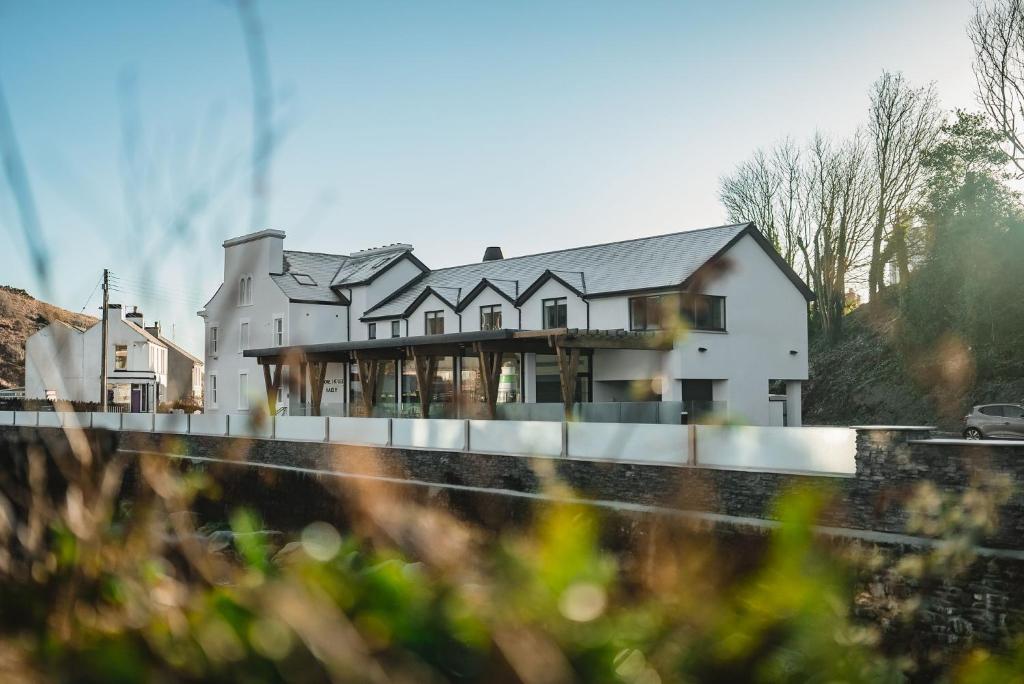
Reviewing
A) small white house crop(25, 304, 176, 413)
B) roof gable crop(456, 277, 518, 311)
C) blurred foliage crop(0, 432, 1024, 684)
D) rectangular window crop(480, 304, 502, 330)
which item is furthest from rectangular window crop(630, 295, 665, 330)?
small white house crop(25, 304, 176, 413)

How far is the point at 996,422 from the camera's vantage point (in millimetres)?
25875

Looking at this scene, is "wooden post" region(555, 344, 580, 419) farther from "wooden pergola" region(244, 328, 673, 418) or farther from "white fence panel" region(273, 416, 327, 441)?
"white fence panel" region(273, 416, 327, 441)

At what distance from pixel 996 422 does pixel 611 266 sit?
11.5m

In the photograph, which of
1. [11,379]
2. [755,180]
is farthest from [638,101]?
[11,379]

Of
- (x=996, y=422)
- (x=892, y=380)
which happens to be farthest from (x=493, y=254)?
(x=996, y=422)

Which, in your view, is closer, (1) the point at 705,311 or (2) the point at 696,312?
(2) the point at 696,312

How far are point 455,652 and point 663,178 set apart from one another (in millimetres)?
3918

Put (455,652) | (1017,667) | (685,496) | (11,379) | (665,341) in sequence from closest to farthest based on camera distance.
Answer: (455,652), (1017,667), (685,496), (665,341), (11,379)

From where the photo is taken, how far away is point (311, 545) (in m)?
2.30

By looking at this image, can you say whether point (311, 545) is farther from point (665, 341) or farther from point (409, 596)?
point (665, 341)

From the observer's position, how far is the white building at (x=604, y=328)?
82.1ft

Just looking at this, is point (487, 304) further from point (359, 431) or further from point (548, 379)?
point (359, 431)

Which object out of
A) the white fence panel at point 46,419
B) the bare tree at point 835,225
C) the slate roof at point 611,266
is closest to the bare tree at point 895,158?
the bare tree at point 835,225

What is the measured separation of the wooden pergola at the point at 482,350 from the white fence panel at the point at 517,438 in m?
4.13
